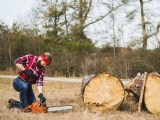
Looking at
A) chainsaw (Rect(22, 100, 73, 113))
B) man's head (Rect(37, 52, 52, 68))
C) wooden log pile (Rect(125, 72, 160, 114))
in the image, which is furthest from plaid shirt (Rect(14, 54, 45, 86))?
wooden log pile (Rect(125, 72, 160, 114))

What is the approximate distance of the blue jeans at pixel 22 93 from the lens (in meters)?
6.14

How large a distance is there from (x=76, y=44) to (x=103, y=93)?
19.5 m

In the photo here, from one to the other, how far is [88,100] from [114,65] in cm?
1313

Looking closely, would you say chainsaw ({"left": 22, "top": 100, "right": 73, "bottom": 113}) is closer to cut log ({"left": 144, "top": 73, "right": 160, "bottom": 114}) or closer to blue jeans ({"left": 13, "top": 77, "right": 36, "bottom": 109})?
blue jeans ({"left": 13, "top": 77, "right": 36, "bottom": 109})

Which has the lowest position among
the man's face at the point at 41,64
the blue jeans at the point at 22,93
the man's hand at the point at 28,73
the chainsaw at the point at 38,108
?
the chainsaw at the point at 38,108

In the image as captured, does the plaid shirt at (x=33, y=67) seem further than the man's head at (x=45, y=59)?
Yes

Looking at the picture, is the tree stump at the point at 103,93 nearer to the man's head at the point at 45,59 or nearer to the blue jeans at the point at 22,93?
the man's head at the point at 45,59

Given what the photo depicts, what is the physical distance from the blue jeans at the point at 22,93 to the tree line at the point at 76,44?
1096 cm

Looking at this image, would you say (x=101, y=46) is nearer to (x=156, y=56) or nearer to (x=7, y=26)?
(x=156, y=56)

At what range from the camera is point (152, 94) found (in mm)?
6309

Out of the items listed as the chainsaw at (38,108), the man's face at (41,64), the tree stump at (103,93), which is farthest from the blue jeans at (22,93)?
the tree stump at (103,93)

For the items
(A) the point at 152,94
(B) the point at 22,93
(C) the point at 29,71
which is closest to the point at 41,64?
(C) the point at 29,71

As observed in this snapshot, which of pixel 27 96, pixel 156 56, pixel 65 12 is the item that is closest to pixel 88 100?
pixel 27 96

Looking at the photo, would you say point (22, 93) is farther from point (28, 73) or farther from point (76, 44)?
point (76, 44)
